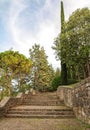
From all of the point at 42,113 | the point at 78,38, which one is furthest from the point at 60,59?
the point at 42,113

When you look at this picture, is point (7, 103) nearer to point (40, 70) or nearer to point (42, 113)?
point (42, 113)

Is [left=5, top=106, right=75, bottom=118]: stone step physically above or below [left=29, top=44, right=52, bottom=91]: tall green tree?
below

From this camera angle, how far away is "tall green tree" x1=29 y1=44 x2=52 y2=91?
120 feet

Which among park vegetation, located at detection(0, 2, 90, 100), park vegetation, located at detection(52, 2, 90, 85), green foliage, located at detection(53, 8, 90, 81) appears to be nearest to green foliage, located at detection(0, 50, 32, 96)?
park vegetation, located at detection(0, 2, 90, 100)

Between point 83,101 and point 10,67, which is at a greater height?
point 10,67

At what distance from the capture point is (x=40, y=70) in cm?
3809

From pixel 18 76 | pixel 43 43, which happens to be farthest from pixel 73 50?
pixel 43 43

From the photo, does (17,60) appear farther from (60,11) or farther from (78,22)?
(78,22)

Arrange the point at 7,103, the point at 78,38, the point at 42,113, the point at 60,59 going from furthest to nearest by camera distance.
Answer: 1. the point at 60,59
2. the point at 78,38
3. the point at 7,103
4. the point at 42,113

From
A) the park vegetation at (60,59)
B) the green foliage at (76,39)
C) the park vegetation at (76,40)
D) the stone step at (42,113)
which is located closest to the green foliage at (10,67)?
the park vegetation at (60,59)

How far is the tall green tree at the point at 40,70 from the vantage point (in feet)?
120

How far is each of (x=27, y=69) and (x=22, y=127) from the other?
68.9 feet

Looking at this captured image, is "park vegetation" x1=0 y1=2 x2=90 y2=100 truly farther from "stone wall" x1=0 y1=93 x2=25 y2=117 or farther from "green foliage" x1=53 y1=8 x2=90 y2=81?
"stone wall" x1=0 y1=93 x2=25 y2=117

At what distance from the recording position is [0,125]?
A: 8227mm
